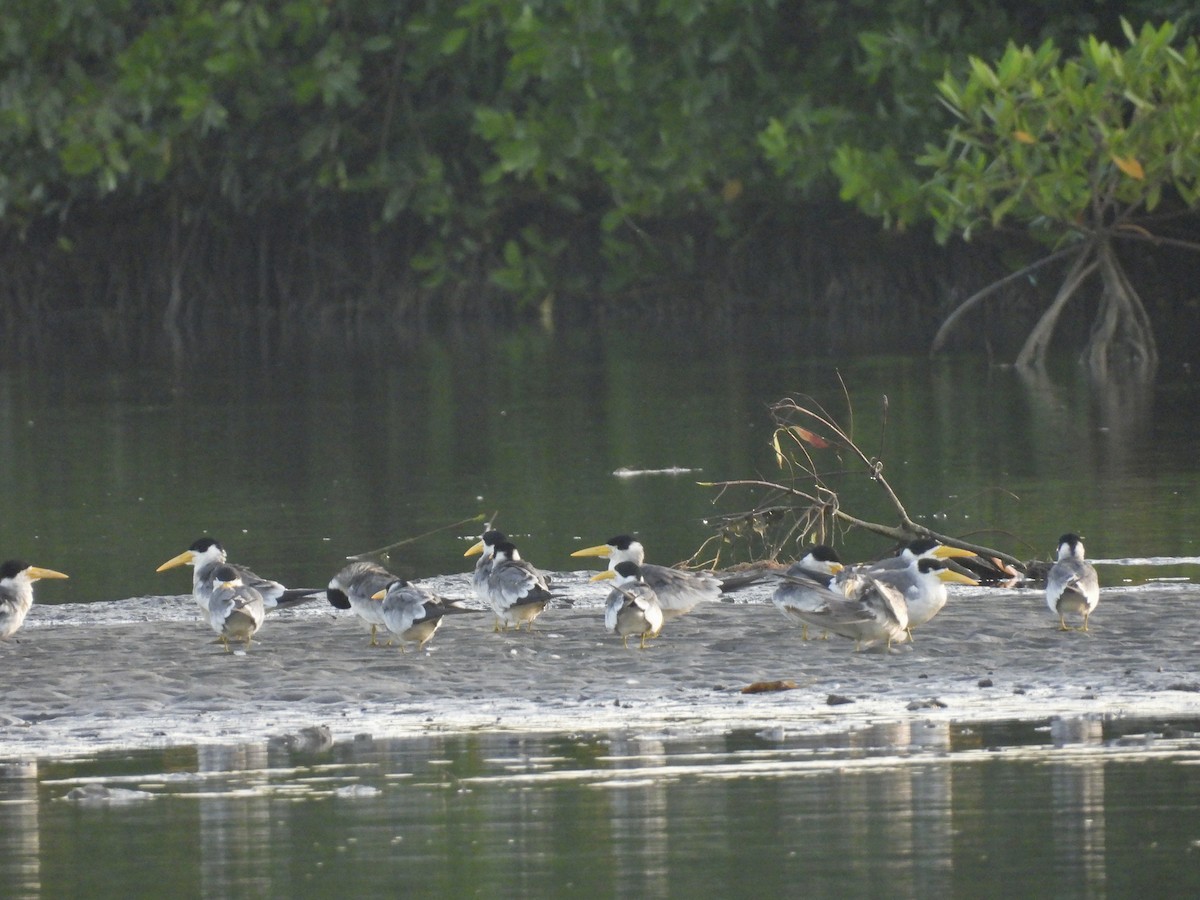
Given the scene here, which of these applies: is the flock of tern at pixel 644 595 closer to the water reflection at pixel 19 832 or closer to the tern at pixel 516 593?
the tern at pixel 516 593

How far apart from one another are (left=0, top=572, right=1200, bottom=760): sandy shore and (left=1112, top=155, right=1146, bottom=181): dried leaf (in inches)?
580

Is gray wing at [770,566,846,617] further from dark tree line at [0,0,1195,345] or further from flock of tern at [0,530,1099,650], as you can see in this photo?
dark tree line at [0,0,1195,345]

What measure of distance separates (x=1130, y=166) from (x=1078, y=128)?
1018 mm

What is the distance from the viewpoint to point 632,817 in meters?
7.05

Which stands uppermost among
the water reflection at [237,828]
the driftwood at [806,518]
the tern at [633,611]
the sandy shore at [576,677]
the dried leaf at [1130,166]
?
the dried leaf at [1130,166]

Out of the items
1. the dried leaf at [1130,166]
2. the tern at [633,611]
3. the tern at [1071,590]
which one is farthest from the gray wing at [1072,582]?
the dried leaf at [1130,166]

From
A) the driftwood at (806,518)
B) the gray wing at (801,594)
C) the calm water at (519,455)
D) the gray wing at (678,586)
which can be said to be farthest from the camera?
the calm water at (519,455)

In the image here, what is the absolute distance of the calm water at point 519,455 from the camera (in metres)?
14.0

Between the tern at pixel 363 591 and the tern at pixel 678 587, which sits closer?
the tern at pixel 363 591

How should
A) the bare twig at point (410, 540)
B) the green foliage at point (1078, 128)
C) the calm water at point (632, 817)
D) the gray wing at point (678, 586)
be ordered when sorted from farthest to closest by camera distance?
the green foliage at point (1078, 128) → the bare twig at point (410, 540) → the gray wing at point (678, 586) → the calm water at point (632, 817)

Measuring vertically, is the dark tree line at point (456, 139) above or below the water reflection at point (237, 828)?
above

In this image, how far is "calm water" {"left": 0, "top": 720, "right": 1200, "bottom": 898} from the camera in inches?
251

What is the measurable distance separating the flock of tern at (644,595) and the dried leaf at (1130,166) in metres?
15.1

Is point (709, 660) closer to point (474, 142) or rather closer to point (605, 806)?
point (605, 806)
